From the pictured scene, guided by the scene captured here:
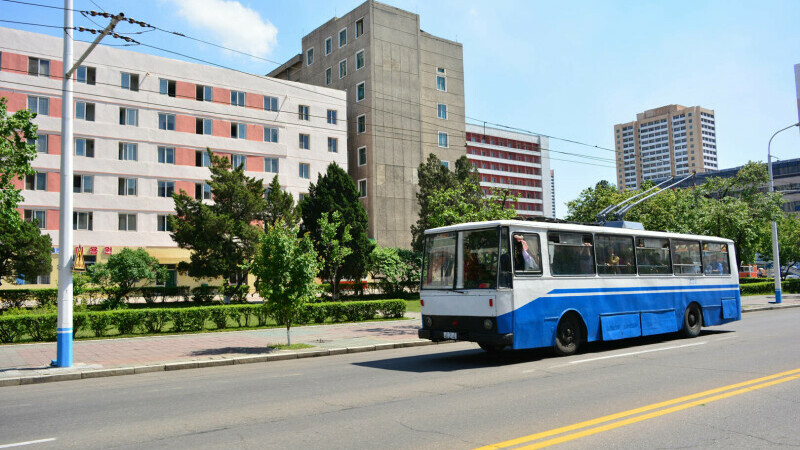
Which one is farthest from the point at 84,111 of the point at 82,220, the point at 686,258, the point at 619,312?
the point at 686,258

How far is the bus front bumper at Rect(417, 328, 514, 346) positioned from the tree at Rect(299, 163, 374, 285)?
2851 centimetres

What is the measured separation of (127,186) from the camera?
44.6 m

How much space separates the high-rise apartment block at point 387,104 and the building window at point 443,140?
104mm

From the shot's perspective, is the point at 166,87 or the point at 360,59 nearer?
the point at 166,87

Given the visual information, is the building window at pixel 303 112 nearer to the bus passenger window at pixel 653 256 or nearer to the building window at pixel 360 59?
the building window at pixel 360 59

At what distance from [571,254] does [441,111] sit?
4770cm

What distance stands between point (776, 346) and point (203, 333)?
16.7m

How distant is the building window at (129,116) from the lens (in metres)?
44.2

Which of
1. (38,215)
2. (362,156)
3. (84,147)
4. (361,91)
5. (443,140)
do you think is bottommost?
(38,215)

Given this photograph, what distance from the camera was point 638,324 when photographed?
577 inches

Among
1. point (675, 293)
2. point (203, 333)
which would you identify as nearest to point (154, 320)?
point (203, 333)

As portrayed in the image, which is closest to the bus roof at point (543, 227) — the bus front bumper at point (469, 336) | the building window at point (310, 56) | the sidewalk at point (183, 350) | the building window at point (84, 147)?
the bus front bumper at point (469, 336)

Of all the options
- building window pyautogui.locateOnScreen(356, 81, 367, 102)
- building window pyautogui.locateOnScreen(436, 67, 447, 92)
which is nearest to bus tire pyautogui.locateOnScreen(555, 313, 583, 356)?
building window pyautogui.locateOnScreen(356, 81, 367, 102)

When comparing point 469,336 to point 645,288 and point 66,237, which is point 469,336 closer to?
point 645,288
